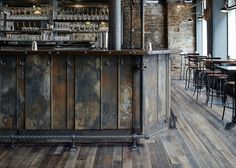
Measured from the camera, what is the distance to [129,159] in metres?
4.85

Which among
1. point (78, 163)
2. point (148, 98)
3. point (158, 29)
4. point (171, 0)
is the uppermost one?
point (171, 0)

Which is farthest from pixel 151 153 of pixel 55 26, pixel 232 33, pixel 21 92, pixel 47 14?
pixel 232 33

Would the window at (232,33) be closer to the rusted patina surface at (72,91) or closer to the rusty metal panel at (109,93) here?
the rusted patina surface at (72,91)

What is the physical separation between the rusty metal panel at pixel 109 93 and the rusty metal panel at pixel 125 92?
0.23 feet

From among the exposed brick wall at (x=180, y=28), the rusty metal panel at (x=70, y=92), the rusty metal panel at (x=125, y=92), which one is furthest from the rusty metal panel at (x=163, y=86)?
the exposed brick wall at (x=180, y=28)

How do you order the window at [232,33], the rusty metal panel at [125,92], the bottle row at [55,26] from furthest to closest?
1. the window at [232,33]
2. the bottle row at [55,26]
3. the rusty metal panel at [125,92]

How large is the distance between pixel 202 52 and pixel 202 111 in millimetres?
7893

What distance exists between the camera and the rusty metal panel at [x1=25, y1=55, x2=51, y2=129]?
551cm

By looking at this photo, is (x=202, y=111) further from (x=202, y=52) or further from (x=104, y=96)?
(x=202, y=52)

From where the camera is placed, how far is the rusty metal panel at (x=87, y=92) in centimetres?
553

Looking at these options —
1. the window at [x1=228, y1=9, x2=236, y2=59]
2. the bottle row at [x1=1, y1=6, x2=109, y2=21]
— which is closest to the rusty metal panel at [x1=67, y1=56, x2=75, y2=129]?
the bottle row at [x1=1, y1=6, x2=109, y2=21]

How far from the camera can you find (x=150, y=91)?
5918mm

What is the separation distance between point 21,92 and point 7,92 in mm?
188

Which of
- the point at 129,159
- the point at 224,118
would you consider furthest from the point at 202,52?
the point at 129,159
